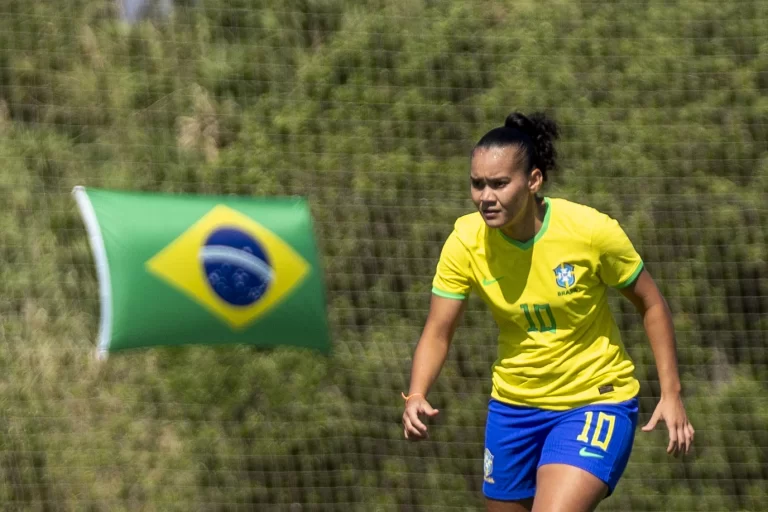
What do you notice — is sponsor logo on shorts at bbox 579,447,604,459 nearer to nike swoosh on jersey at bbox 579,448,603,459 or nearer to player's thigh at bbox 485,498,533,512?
nike swoosh on jersey at bbox 579,448,603,459

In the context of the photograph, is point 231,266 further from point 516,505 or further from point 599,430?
point 599,430

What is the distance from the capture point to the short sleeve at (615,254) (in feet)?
10.8

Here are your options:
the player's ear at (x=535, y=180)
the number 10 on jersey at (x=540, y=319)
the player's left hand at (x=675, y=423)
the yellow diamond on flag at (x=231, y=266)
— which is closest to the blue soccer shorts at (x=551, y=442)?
the player's left hand at (x=675, y=423)

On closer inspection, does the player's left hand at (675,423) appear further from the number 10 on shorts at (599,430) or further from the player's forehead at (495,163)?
the player's forehead at (495,163)

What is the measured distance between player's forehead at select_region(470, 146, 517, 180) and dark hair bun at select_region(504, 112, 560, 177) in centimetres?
14

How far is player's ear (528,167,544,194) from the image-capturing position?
3.29 metres

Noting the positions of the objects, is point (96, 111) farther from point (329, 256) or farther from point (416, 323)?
point (416, 323)

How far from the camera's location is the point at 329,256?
19.7 ft

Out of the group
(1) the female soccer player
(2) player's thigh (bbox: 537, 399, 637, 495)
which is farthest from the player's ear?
(2) player's thigh (bbox: 537, 399, 637, 495)

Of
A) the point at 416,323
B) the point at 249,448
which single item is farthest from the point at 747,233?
the point at 249,448

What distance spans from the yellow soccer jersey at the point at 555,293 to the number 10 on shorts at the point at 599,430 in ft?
0.18

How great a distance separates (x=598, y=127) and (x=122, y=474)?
3.08 meters

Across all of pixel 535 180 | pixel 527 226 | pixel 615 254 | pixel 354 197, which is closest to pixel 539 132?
pixel 535 180

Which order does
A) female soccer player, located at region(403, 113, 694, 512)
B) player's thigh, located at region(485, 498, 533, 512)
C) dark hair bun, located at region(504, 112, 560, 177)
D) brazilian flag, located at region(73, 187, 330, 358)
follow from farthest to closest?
1. brazilian flag, located at region(73, 187, 330, 358)
2. player's thigh, located at region(485, 498, 533, 512)
3. dark hair bun, located at region(504, 112, 560, 177)
4. female soccer player, located at region(403, 113, 694, 512)
